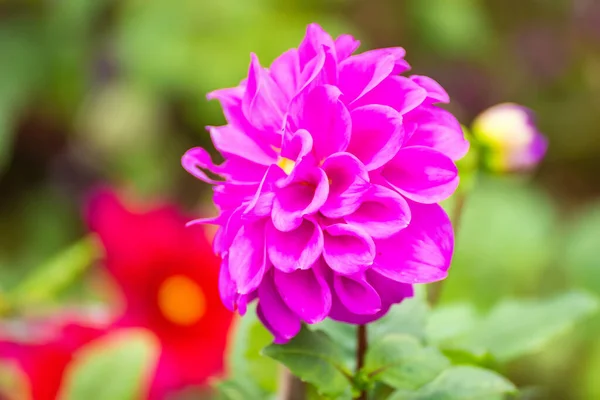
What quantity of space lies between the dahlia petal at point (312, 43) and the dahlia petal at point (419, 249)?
0.19ft

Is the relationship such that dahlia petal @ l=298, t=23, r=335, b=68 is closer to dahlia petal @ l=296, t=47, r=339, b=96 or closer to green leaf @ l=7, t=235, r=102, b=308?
dahlia petal @ l=296, t=47, r=339, b=96

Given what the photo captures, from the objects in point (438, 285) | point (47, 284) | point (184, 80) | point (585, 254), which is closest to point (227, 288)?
point (438, 285)

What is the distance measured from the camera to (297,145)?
248mm

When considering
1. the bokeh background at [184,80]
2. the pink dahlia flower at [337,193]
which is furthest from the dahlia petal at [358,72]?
the bokeh background at [184,80]

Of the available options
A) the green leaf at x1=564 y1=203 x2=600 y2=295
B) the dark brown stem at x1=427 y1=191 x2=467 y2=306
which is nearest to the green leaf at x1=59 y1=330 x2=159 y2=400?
the dark brown stem at x1=427 y1=191 x2=467 y2=306

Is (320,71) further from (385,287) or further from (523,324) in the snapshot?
(523,324)

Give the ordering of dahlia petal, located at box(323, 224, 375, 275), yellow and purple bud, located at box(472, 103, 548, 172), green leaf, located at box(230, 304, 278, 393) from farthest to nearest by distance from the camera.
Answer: yellow and purple bud, located at box(472, 103, 548, 172) → green leaf, located at box(230, 304, 278, 393) → dahlia petal, located at box(323, 224, 375, 275)

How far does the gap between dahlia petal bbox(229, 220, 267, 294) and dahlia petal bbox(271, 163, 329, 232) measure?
0.01 m

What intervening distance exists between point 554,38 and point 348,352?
0.95 metres

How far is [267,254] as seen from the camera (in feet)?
0.79

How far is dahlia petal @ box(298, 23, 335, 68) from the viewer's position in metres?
0.26

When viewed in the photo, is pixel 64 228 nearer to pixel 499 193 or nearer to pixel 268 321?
pixel 499 193

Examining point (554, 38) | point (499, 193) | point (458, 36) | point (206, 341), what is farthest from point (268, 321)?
point (554, 38)

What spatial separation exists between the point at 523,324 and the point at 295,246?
0.55ft
